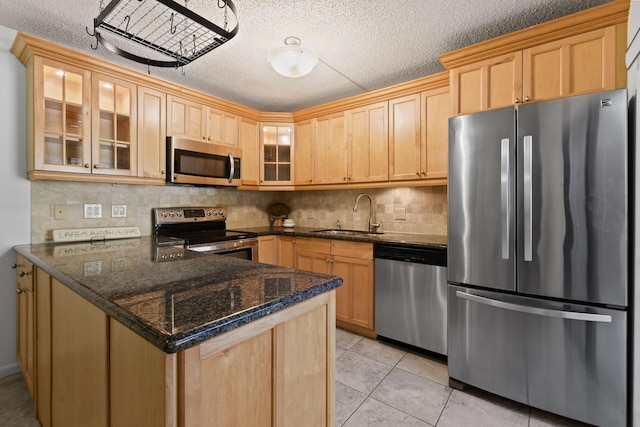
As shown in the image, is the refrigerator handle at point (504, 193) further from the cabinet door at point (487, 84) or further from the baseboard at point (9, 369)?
the baseboard at point (9, 369)

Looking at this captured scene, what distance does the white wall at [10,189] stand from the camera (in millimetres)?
2131

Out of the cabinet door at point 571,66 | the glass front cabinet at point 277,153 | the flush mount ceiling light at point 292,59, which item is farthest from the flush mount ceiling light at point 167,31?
the cabinet door at point 571,66

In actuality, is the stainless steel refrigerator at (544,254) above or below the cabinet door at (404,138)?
below

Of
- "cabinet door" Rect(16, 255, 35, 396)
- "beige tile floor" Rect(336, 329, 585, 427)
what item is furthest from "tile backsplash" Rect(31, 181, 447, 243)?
"beige tile floor" Rect(336, 329, 585, 427)

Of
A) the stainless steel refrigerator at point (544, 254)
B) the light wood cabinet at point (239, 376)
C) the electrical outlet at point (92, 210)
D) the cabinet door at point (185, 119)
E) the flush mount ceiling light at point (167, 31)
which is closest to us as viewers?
the light wood cabinet at point (239, 376)

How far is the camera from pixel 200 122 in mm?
2990

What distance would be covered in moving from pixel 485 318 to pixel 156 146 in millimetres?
2880

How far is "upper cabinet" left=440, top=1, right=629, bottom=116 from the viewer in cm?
168

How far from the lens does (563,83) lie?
181cm

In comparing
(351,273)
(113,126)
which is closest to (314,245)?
(351,273)

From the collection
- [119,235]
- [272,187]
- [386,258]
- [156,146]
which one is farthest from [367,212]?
[119,235]

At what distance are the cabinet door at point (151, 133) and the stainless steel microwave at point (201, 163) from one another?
66mm

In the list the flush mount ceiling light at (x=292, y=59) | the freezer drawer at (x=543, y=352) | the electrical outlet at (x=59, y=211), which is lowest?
the freezer drawer at (x=543, y=352)

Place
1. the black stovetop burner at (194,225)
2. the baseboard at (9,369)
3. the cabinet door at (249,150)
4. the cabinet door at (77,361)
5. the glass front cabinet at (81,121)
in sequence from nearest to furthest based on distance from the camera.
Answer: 1. the cabinet door at (77,361)
2. the glass front cabinet at (81,121)
3. the baseboard at (9,369)
4. the black stovetop burner at (194,225)
5. the cabinet door at (249,150)
